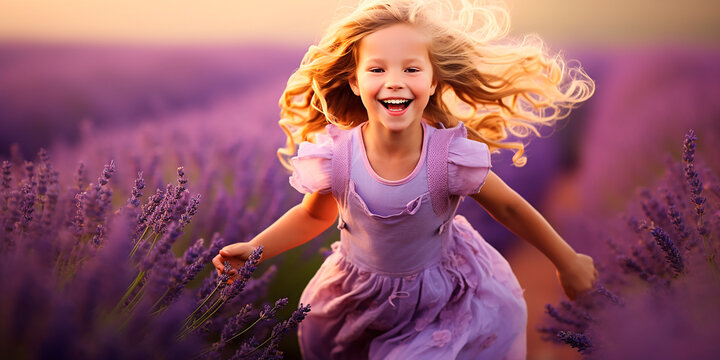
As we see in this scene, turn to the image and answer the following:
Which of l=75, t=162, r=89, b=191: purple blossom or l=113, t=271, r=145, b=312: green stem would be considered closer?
l=113, t=271, r=145, b=312: green stem

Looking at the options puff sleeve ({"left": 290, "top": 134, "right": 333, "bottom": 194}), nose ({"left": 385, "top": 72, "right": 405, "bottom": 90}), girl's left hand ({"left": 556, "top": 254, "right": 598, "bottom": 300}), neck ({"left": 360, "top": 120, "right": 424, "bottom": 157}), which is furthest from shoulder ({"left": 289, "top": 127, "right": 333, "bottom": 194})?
girl's left hand ({"left": 556, "top": 254, "right": 598, "bottom": 300})

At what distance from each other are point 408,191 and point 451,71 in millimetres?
340

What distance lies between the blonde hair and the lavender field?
33 cm

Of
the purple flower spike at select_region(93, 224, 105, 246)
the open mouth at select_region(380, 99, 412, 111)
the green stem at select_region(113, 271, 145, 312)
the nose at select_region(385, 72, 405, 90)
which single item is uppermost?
the nose at select_region(385, 72, 405, 90)

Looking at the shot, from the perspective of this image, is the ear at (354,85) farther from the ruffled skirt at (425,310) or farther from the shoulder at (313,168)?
the ruffled skirt at (425,310)

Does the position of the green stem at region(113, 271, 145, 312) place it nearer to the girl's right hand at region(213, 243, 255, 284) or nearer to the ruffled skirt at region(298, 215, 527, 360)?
the girl's right hand at region(213, 243, 255, 284)

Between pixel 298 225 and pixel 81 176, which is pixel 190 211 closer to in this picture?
pixel 81 176

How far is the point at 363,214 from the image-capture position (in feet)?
4.13

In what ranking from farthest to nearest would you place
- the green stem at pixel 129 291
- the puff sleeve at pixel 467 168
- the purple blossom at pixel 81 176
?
the puff sleeve at pixel 467 168
the purple blossom at pixel 81 176
the green stem at pixel 129 291

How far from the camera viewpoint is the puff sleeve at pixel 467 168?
1.20 meters

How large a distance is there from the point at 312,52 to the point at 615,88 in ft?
8.04

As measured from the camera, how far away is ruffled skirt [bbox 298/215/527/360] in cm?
130

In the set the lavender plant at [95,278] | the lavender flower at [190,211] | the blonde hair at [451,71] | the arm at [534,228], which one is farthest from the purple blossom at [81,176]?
the arm at [534,228]

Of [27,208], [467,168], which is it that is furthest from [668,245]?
[27,208]
